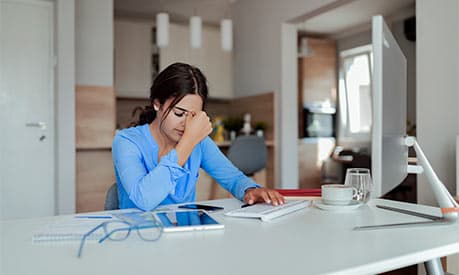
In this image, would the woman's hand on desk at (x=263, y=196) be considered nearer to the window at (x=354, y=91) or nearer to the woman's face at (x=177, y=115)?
the woman's face at (x=177, y=115)

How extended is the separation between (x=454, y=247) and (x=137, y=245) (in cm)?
66

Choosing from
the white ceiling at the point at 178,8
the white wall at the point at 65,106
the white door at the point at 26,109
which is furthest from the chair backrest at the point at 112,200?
the white ceiling at the point at 178,8

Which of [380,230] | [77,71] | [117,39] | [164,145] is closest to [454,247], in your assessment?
[380,230]

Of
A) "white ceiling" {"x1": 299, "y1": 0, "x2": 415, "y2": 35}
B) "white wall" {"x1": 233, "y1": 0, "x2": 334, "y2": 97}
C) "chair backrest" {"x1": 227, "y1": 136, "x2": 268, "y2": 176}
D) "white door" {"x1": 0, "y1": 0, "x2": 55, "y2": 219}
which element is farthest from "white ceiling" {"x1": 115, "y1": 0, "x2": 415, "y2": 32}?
"chair backrest" {"x1": 227, "y1": 136, "x2": 268, "y2": 176}

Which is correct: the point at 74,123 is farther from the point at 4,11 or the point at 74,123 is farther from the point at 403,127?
the point at 403,127

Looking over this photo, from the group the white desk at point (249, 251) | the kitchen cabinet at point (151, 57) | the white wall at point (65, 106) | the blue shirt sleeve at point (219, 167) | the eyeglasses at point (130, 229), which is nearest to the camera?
the white desk at point (249, 251)

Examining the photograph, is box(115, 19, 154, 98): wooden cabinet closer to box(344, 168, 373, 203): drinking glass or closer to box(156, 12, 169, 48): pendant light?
box(156, 12, 169, 48): pendant light

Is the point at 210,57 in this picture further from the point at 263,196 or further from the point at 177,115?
the point at 263,196

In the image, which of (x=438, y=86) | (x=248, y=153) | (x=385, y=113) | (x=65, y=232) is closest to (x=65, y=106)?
(x=248, y=153)

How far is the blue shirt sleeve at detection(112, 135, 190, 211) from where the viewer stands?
1.12 meters

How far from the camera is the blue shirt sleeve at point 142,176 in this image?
112 centimetres

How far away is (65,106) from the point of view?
10.5 feet

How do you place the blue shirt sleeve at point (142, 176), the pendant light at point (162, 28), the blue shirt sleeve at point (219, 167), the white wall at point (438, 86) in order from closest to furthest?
1. the blue shirt sleeve at point (142, 176)
2. the blue shirt sleeve at point (219, 167)
3. the white wall at point (438, 86)
4. the pendant light at point (162, 28)

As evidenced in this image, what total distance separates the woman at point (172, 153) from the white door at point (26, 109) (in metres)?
2.12
